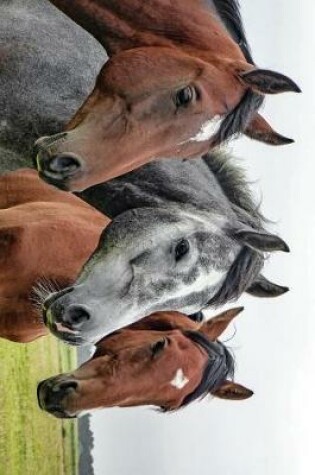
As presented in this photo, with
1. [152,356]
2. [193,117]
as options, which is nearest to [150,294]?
[152,356]

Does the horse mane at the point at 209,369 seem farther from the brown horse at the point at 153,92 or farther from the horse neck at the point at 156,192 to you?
the brown horse at the point at 153,92

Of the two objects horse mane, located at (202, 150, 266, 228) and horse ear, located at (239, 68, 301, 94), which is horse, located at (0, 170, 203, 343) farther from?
horse ear, located at (239, 68, 301, 94)

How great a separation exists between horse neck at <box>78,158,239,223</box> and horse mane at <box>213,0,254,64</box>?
43cm

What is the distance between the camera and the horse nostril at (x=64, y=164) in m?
1.22

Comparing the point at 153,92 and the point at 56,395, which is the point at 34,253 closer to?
the point at 56,395

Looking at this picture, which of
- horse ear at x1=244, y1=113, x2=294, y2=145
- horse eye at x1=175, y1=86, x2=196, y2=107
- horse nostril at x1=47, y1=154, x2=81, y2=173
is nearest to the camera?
horse nostril at x1=47, y1=154, x2=81, y2=173

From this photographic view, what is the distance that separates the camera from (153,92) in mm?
1351

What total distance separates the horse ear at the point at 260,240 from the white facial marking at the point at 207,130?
13.9 inches

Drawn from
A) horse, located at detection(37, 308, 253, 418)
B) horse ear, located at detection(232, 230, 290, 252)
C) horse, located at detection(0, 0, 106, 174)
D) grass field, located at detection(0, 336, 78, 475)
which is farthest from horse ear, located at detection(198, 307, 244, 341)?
grass field, located at detection(0, 336, 78, 475)

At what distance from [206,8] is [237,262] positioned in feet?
2.05

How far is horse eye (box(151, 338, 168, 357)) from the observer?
162 cm

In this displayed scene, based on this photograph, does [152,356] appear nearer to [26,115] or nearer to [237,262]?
[237,262]

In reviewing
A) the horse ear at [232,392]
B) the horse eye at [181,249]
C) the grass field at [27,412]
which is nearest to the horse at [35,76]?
the horse eye at [181,249]

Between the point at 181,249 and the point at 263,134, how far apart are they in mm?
328
